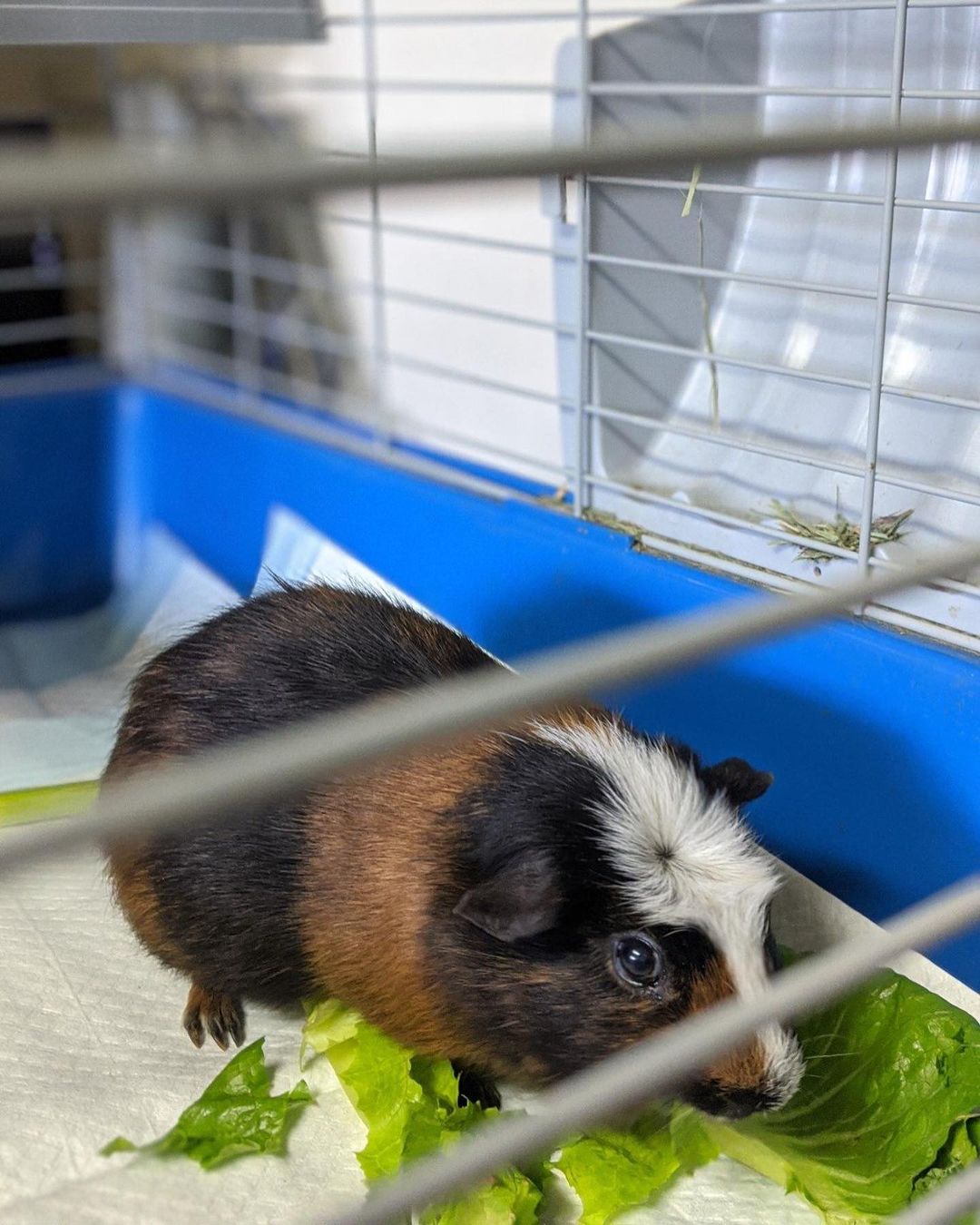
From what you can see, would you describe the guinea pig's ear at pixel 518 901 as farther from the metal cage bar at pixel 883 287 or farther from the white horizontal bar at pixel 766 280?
the white horizontal bar at pixel 766 280

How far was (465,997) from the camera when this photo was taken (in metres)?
1.17

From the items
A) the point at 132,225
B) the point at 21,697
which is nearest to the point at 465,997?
the point at 21,697

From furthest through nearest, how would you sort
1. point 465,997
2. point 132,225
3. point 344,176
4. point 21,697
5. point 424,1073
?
point 132,225
point 21,697
point 424,1073
point 465,997
point 344,176

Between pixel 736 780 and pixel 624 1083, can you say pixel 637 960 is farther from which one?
pixel 624 1083

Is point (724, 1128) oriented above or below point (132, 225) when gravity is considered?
below

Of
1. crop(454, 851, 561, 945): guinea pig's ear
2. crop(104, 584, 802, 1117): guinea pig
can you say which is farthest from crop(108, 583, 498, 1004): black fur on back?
crop(454, 851, 561, 945): guinea pig's ear

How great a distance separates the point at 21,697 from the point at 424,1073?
1.10 metres

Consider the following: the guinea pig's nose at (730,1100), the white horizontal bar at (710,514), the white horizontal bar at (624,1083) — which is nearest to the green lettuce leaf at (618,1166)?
the guinea pig's nose at (730,1100)

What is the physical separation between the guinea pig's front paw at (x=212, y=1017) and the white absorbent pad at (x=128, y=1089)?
0.01 m

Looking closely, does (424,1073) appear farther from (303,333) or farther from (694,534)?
(303,333)

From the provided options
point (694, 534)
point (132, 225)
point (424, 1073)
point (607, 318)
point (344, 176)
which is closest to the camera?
point (344, 176)

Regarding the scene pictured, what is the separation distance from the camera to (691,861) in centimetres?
110

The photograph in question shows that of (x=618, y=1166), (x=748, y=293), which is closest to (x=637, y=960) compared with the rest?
(x=618, y=1166)

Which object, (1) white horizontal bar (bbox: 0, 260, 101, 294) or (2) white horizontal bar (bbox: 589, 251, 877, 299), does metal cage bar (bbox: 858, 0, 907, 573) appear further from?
(1) white horizontal bar (bbox: 0, 260, 101, 294)
